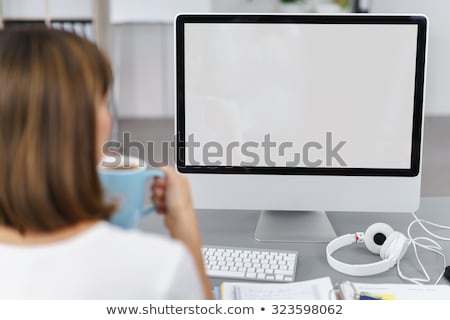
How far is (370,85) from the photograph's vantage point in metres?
1.15

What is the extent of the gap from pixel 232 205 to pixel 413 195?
0.36m

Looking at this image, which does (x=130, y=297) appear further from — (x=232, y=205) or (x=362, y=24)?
(x=362, y=24)

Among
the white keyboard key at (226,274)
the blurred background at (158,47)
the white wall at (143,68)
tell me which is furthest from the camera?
the white wall at (143,68)

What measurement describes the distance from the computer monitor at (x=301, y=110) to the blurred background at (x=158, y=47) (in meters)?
3.07

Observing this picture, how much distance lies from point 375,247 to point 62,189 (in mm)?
709

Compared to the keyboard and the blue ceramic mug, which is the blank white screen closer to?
the keyboard

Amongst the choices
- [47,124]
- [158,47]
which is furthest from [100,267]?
[158,47]

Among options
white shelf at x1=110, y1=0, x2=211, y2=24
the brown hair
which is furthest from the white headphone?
white shelf at x1=110, y1=0, x2=211, y2=24

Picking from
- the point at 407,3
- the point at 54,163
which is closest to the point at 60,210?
the point at 54,163

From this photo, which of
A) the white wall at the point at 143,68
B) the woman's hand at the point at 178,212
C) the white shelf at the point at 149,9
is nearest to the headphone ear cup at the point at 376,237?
the woman's hand at the point at 178,212

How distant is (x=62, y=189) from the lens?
0.57m

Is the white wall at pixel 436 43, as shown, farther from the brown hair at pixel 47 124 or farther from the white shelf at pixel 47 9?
the brown hair at pixel 47 124

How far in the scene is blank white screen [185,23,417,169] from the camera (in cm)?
114

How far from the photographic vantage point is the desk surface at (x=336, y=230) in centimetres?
104
